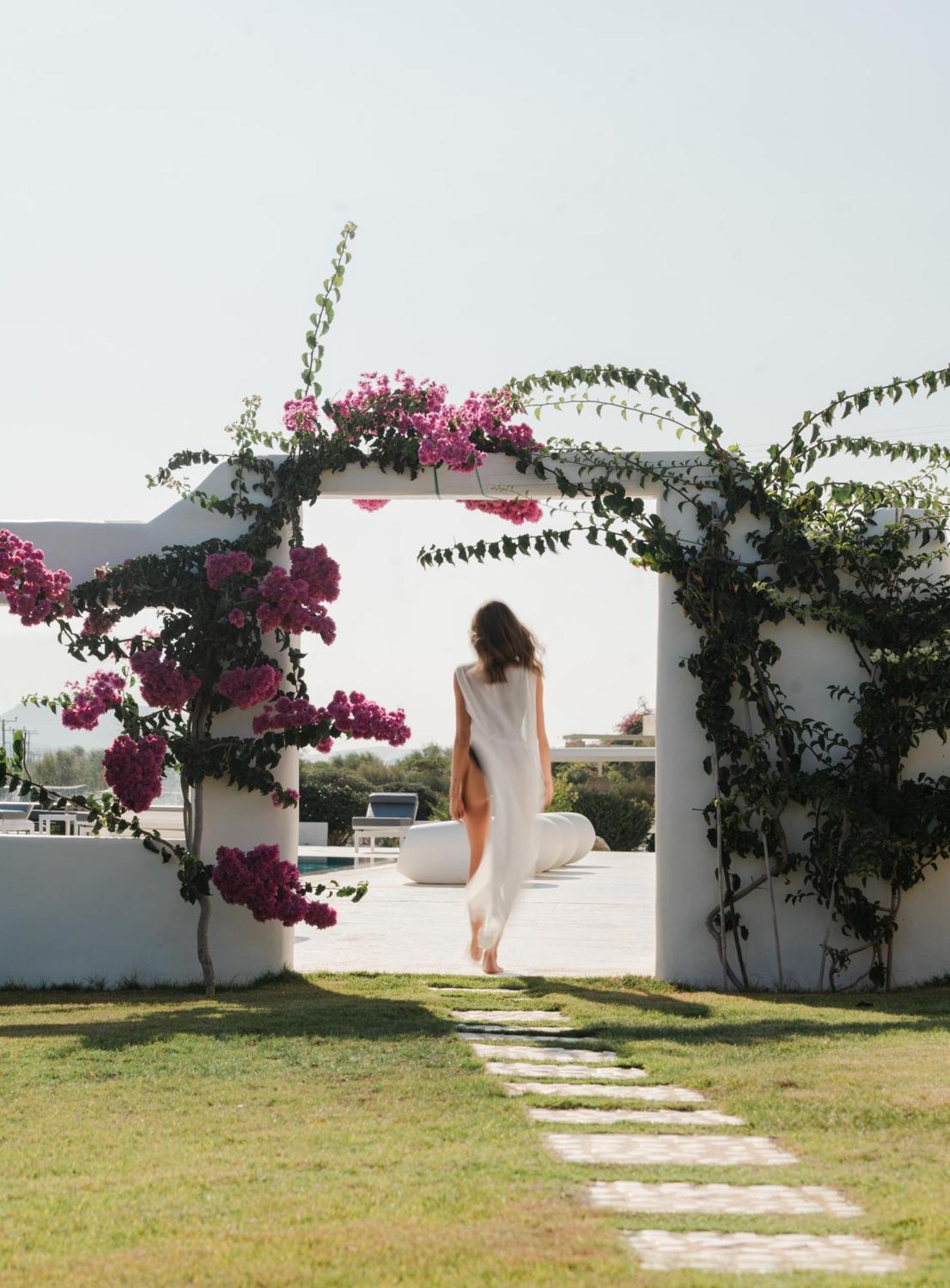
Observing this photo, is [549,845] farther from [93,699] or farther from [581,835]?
[93,699]

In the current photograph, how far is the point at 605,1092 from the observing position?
432 centimetres

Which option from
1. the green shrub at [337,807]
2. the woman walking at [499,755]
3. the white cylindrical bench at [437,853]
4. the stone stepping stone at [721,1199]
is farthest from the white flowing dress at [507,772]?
the green shrub at [337,807]

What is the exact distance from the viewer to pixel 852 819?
6863 millimetres

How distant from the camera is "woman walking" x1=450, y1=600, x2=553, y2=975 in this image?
7035 mm

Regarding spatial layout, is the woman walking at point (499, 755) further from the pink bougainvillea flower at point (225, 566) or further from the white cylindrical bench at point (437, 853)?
the white cylindrical bench at point (437, 853)

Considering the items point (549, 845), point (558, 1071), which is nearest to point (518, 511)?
point (558, 1071)

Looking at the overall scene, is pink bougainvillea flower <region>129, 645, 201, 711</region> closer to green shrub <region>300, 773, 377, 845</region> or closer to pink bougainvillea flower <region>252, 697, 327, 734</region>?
pink bougainvillea flower <region>252, 697, 327, 734</region>

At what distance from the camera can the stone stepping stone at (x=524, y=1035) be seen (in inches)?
206

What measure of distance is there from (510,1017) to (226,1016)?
115 cm

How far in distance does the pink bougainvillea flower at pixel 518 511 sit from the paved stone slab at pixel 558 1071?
3.38 metres

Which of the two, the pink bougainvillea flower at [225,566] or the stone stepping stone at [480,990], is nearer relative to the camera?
the stone stepping stone at [480,990]

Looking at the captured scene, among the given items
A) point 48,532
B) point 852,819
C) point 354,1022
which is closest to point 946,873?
point 852,819

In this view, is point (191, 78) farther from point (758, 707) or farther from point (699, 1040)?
point (699, 1040)

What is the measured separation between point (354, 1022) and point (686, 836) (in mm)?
2329
